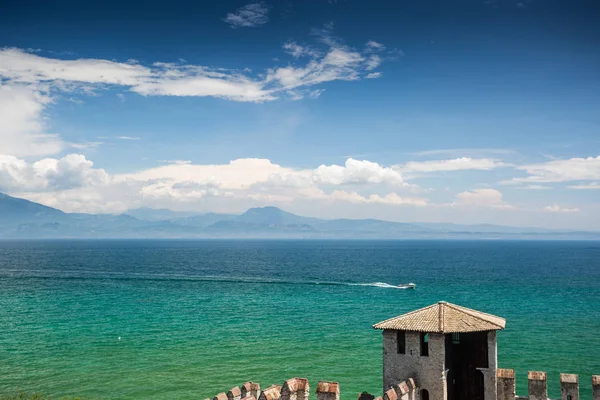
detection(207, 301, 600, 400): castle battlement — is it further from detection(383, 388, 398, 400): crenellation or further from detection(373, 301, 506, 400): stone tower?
detection(383, 388, 398, 400): crenellation

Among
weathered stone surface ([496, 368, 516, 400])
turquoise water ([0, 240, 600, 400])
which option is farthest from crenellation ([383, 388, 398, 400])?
turquoise water ([0, 240, 600, 400])

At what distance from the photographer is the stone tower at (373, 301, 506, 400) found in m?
25.4

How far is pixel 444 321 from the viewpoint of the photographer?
85.9 ft

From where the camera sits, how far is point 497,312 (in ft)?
284

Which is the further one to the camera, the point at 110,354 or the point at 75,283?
the point at 75,283

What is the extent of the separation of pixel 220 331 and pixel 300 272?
99.1 m

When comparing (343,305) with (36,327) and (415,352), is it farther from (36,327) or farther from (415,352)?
(415,352)

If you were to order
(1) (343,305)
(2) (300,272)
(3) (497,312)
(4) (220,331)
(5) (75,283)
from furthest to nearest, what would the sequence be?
1. (2) (300,272)
2. (5) (75,283)
3. (1) (343,305)
4. (3) (497,312)
5. (4) (220,331)

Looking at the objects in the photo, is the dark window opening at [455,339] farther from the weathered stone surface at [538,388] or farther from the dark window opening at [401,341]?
the weathered stone surface at [538,388]

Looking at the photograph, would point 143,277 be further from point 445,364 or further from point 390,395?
point 390,395

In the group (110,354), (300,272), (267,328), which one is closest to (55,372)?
(110,354)

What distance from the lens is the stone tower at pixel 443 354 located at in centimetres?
2541

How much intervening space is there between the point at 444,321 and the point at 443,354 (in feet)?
5.37

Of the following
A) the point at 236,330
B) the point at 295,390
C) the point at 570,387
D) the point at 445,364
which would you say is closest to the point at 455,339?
the point at 445,364
